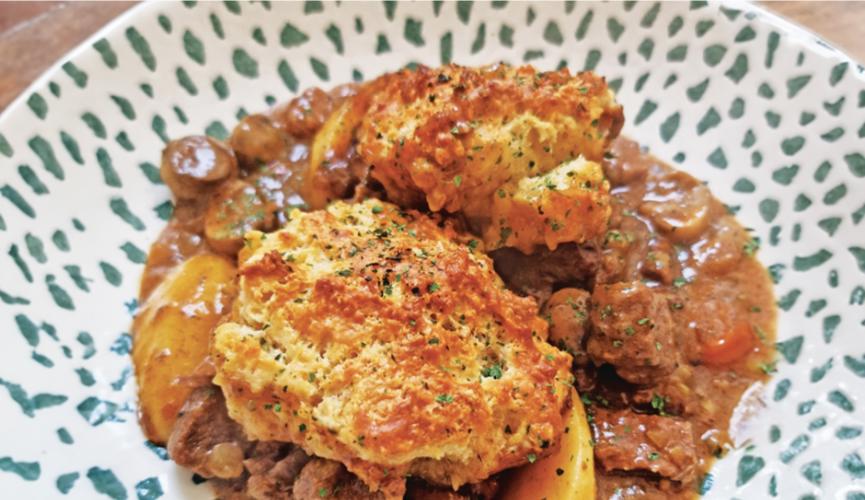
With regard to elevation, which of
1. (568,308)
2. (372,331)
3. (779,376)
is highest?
(372,331)

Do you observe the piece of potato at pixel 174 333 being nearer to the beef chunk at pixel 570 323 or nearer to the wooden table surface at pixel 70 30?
the beef chunk at pixel 570 323

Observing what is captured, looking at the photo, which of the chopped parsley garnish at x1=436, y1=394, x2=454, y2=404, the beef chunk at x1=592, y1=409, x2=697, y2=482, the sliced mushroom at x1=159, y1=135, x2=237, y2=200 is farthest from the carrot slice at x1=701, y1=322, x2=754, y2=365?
the sliced mushroom at x1=159, y1=135, x2=237, y2=200

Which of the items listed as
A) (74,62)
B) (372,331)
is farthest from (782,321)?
(74,62)

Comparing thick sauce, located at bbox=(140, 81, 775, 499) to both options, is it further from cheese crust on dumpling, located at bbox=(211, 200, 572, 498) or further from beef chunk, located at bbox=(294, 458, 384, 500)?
beef chunk, located at bbox=(294, 458, 384, 500)

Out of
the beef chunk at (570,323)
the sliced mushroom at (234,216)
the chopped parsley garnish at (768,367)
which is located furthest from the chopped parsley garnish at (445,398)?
the chopped parsley garnish at (768,367)

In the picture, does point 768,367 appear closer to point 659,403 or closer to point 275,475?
point 659,403

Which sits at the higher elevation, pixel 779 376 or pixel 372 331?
pixel 372 331

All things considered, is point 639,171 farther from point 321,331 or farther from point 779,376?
point 321,331
